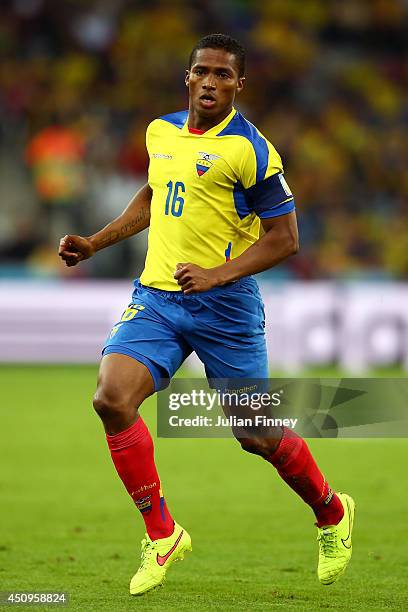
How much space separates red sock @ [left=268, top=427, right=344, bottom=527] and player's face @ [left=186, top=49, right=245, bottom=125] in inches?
58.0

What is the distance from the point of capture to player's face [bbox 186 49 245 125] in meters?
5.12

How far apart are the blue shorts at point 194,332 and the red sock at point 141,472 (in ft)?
0.80

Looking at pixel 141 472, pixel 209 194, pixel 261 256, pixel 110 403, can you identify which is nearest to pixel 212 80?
pixel 209 194

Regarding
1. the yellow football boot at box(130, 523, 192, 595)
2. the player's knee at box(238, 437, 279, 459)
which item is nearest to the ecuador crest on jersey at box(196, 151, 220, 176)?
the player's knee at box(238, 437, 279, 459)

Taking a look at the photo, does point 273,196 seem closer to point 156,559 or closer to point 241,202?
point 241,202

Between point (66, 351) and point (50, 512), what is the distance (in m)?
7.68

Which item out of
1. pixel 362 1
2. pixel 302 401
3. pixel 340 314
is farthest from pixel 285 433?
pixel 362 1

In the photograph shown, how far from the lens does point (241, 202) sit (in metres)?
5.20

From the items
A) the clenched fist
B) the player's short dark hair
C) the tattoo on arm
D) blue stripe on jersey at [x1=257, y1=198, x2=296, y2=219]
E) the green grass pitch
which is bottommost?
the green grass pitch

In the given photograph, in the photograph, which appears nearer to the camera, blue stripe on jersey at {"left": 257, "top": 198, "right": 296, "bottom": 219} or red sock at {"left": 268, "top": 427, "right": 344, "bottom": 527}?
blue stripe on jersey at {"left": 257, "top": 198, "right": 296, "bottom": 219}

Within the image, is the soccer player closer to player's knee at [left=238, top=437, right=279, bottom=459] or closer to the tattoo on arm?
player's knee at [left=238, top=437, right=279, bottom=459]

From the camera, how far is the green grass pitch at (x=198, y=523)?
5148mm

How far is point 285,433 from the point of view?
5.29 metres

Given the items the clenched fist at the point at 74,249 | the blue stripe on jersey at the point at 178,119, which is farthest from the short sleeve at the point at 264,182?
the clenched fist at the point at 74,249
